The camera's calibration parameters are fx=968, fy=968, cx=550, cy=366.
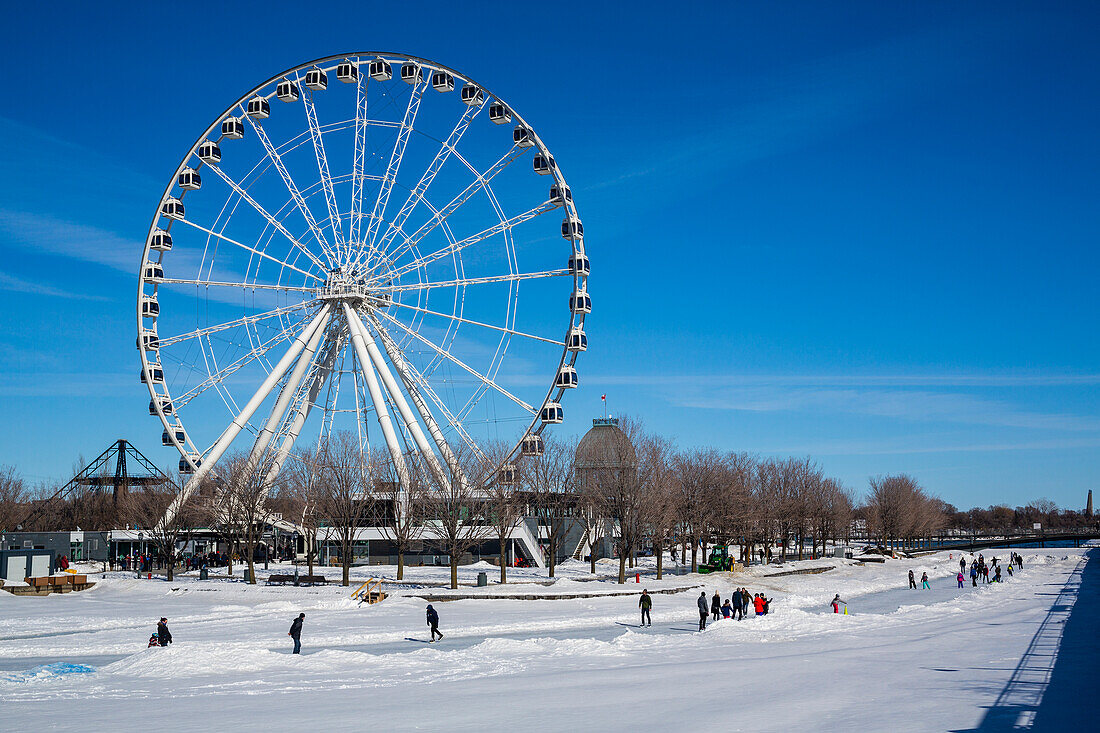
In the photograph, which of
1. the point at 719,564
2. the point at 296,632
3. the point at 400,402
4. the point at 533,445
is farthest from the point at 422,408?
the point at 719,564

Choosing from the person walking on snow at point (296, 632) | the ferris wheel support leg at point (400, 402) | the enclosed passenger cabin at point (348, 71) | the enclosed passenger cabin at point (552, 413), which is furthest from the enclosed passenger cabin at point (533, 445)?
the person walking on snow at point (296, 632)

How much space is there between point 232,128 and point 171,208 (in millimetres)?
5483

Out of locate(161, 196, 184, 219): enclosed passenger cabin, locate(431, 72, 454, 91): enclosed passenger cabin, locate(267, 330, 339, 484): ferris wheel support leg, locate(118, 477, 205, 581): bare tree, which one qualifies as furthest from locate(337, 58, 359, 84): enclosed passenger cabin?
locate(118, 477, 205, 581): bare tree

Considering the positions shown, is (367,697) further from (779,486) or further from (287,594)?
(779,486)

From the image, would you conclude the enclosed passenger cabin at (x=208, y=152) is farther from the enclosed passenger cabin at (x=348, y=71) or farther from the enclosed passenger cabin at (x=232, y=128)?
the enclosed passenger cabin at (x=348, y=71)

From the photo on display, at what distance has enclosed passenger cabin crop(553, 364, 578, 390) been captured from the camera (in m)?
50.3

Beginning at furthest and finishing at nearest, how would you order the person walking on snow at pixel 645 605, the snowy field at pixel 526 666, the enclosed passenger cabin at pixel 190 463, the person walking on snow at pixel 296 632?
the enclosed passenger cabin at pixel 190 463 < the person walking on snow at pixel 645 605 < the person walking on snow at pixel 296 632 < the snowy field at pixel 526 666

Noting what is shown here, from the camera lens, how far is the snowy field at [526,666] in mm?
18656

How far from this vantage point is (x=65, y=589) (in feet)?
157

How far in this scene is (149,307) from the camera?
174ft

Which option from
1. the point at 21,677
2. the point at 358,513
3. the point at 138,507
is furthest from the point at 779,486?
the point at 21,677

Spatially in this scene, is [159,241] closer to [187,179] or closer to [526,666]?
[187,179]

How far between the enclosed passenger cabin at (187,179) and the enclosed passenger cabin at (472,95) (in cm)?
1533

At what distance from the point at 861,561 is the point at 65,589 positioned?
225 feet
